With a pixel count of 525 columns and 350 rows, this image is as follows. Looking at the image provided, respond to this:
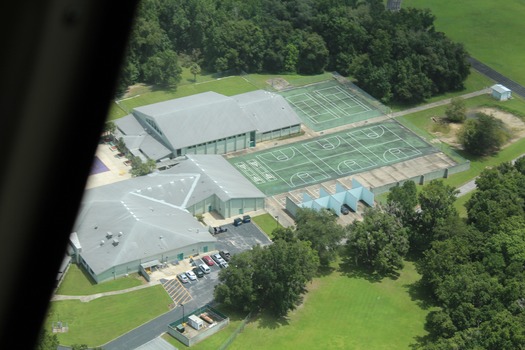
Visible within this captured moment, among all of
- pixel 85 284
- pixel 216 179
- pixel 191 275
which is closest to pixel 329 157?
pixel 216 179

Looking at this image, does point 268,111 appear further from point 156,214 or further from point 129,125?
point 156,214

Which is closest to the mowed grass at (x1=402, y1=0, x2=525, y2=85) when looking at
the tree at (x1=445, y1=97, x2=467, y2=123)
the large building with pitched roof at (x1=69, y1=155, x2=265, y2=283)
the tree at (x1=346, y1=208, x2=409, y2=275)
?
the tree at (x1=445, y1=97, x2=467, y2=123)

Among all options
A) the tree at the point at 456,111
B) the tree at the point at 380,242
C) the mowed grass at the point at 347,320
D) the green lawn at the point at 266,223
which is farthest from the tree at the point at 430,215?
the tree at the point at 456,111

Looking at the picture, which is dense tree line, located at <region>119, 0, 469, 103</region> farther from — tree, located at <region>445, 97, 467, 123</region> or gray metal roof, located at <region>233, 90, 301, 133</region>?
gray metal roof, located at <region>233, 90, 301, 133</region>

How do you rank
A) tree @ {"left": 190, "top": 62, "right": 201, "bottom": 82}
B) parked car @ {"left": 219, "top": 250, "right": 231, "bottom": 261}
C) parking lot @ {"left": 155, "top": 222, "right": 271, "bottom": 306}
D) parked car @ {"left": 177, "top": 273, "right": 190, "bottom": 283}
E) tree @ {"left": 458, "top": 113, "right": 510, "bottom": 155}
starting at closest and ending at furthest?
parking lot @ {"left": 155, "top": 222, "right": 271, "bottom": 306}, parked car @ {"left": 177, "top": 273, "right": 190, "bottom": 283}, parked car @ {"left": 219, "top": 250, "right": 231, "bottom": 261}, tree @ {"left": 458, "top": 113, "right": 510, "bottom": 155}, tree @ {"left": 190, "top": 62, "right": 201, "bottom": 82}

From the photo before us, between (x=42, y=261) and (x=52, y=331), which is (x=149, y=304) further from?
(x=42, y=261)

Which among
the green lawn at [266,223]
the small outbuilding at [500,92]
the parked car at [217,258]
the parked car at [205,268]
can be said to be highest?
the small outbuilding at [500,92]

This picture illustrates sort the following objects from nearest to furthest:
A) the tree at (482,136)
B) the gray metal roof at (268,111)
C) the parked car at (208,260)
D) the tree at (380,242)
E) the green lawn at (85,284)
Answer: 1. the green lawn at (85,284)
2. the tree at (380,242)
3. the parked car at (208,260)
4. the tree at (482,136)
5. the gray metal roof at (268,111)

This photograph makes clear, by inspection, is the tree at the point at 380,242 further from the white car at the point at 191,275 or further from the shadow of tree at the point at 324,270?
the white car at the point at 191,275
